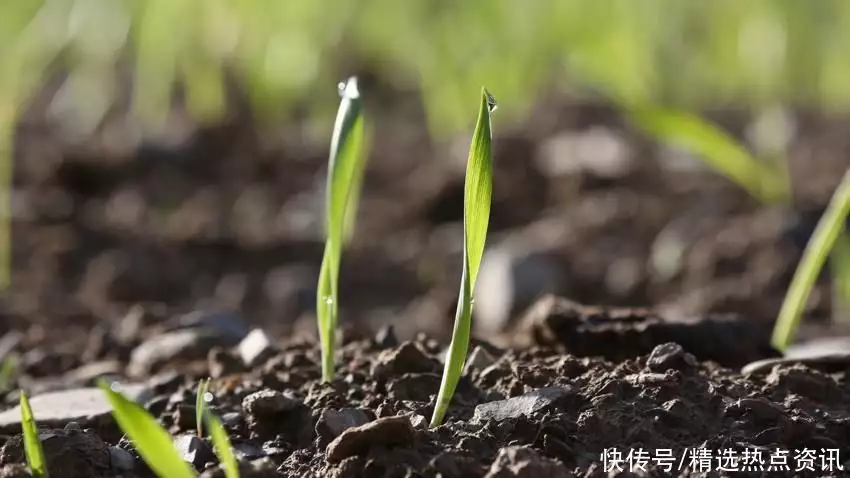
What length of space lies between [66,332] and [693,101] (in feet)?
8.43

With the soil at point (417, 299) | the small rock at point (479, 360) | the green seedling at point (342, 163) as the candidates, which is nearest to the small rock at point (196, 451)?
the soil at point (417, 299)

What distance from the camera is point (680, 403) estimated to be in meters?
1.11

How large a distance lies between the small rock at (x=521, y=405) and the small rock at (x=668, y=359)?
12 centimetres

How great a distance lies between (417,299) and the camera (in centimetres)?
238

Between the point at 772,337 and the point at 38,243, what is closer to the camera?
the point at 772,337

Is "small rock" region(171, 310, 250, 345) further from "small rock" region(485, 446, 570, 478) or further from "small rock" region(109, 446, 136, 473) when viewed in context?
"small rock" region(485, 446, 570, 478)

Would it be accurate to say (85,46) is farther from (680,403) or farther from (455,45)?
(680,403)

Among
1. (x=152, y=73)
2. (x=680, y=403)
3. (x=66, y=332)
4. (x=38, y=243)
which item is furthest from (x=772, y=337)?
(x=152, y=73)

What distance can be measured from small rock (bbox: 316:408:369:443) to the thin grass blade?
3.09 feet

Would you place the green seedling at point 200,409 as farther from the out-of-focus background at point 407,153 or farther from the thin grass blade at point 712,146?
the thin grass blade at point 712,146

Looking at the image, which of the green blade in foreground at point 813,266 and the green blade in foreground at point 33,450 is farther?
the green blade in foreground at point 813,266

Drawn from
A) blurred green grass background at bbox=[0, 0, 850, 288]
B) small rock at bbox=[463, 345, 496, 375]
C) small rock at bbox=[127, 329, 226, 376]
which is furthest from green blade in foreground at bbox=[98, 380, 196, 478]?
blurred green grass background at bbox=[0, 0, 850, 288]

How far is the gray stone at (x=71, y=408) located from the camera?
120 cm

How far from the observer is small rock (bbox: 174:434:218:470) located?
A: 1052mm
